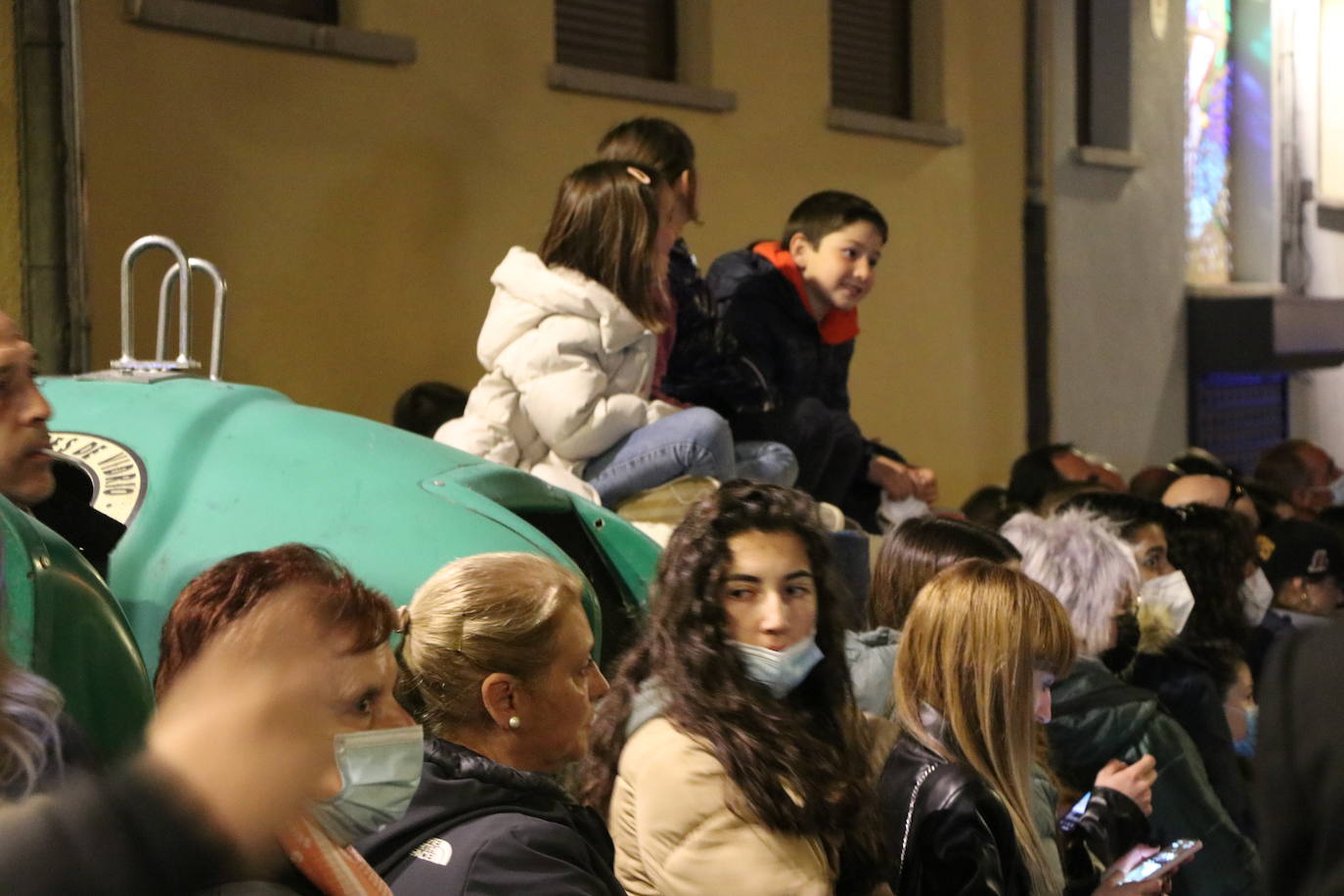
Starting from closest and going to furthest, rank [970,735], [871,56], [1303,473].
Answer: [970,735] < [871,56] < [1303,473]

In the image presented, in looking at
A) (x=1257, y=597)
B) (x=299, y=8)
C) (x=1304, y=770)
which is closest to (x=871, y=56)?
(x=299, y=8)

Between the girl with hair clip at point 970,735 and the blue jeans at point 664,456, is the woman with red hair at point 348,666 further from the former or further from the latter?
the blue jeans at point 664,456

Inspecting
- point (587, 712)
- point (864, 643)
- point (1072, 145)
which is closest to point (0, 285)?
point (864, 643)

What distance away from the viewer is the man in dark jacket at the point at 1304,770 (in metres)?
1.25

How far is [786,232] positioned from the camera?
17.5 feet

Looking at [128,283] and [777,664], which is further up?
[128,283]

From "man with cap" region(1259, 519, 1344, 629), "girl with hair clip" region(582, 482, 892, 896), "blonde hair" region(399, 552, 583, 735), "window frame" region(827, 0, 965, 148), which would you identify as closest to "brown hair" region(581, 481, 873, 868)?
"girl with hair clip" region(582, 482, 892, 896)

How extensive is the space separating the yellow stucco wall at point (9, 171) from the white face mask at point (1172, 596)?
3.18 m

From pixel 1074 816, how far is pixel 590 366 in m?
1.49

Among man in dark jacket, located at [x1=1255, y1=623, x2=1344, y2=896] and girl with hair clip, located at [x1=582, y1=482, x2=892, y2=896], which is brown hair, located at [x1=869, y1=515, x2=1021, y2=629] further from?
man in dark jacket, located at [x1=1255, y1=623, x2=1344, y2=896]

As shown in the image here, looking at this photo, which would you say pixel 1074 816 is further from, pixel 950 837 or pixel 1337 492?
pixel 1337 492

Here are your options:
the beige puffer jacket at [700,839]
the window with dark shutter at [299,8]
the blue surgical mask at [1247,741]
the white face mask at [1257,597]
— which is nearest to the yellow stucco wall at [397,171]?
the window with dark shutter at [299,8]

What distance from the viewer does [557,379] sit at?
4156mm

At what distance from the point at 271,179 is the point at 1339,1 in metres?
10.2
